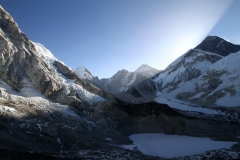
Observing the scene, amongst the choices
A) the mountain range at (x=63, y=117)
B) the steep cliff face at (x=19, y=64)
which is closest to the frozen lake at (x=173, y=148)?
the mountain range at (x=63, y=117)

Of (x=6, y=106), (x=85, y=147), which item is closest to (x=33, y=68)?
(x=6, y=106)

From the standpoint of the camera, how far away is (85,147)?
2672 centimetres

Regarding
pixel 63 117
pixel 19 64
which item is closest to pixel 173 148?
pixel 63 117

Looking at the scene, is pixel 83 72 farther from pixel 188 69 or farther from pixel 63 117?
pixel 63 117

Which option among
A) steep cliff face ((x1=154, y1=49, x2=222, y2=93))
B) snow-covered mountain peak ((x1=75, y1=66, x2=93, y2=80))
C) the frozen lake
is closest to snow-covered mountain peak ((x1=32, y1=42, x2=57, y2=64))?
the frozen lake

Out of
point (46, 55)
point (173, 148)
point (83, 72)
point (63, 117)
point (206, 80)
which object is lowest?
point (173, 148)

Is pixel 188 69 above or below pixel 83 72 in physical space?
below

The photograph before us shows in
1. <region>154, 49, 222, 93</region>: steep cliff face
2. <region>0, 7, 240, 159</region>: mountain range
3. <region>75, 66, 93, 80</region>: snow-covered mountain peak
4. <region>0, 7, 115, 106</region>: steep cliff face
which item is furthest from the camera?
<region>154, 49, 222, 93</region>: steep cliff face

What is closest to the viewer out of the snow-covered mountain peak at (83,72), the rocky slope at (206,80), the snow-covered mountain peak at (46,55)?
the snow-covered mountain peak at (46,55)

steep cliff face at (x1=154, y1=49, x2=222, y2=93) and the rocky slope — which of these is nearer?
the rocky slope

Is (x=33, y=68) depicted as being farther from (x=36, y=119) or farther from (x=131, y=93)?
(x=131, y=93)

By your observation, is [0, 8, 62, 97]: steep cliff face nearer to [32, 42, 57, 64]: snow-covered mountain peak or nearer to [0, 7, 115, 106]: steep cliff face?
[0, 7, 115, 106]: steep cliff face

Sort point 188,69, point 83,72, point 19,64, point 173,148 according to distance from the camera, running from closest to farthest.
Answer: point 173,148, point 19,64, point 83,72, point 188,69

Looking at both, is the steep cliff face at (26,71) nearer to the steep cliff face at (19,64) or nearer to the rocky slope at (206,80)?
the steep cliff face at (19,64)
